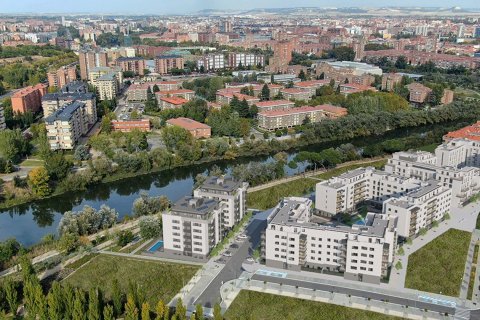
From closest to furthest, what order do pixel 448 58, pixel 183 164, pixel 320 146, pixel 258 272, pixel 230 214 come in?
1. pixel 258 272
2. pixel 230 214
3. pixel 183 164
4. pixel 320 146
5. pixel 448 58

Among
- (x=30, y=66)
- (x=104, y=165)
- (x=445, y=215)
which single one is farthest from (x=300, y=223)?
(x=30, y=66)

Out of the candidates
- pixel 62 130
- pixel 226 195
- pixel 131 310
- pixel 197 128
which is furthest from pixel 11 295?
pixel 197 128

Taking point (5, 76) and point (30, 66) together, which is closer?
point (5, 76)

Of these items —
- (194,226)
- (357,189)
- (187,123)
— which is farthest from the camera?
(187,123)

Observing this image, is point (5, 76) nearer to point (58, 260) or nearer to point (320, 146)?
point (320, 146)

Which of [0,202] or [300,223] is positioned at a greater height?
[300,223]

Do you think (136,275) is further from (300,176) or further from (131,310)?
(300,176)
